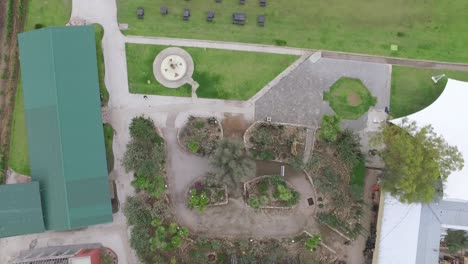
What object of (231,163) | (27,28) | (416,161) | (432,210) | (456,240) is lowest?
(456,240)

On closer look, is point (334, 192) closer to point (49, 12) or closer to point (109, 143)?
point (109, 143)

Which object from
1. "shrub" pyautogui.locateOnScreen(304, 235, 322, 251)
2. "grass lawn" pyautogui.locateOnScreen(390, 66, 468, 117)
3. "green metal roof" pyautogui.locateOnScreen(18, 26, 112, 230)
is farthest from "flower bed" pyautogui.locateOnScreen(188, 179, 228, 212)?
"grass lawn" pyautogui.locateOnScreen(390, 66, 468, 117)

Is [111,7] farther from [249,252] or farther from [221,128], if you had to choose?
[249,252]

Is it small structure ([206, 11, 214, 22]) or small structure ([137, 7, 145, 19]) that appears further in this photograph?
small structure ([137, 7, 145, 19])

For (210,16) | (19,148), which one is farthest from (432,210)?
(19,148)

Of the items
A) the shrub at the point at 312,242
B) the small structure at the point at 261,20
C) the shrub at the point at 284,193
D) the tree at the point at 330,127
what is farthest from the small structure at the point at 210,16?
the shrub at the point at 312,242

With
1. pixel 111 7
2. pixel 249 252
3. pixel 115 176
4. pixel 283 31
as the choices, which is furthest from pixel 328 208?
pixel 111 7

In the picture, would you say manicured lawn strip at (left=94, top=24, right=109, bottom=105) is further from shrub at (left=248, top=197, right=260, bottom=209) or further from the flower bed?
shrub at (left=248, top=197, right=260, bottom=209)
